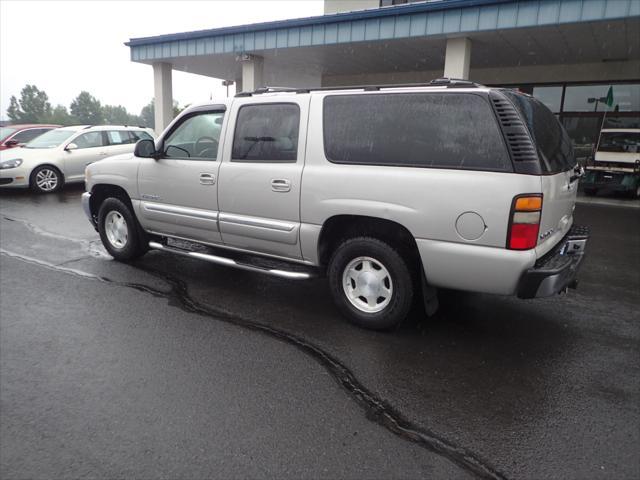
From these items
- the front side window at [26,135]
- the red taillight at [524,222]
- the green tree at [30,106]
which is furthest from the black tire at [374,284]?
the green tree at [30,106]

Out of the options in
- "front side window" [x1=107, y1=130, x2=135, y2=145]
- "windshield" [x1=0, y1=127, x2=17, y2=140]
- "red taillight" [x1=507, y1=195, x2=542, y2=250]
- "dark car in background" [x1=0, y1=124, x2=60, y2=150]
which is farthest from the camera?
"windshield" [x1=0, y1=127, x2=17, y2=140]

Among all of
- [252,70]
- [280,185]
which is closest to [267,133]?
[280,185]

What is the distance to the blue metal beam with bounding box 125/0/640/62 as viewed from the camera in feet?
30.8

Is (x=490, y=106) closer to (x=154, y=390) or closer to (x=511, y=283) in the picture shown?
(x=511, y=283)

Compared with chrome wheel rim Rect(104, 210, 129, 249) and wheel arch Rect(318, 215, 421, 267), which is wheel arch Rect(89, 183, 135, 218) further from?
wheel arch Rect(318, 215, 421, 267)

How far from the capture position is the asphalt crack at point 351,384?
2.54m

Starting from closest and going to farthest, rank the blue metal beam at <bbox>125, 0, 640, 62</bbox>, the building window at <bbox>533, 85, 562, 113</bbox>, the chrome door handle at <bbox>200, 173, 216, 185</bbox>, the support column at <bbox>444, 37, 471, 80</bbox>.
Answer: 1. the chrome door handle at <bbox>200, 173, 216, 185</bbox>
2. the blue metal beam at <bbox>125, 0, 640, 62</bbox>
3. the support column at <bbox>444, 37, 471, 80</bbox>
4. the building window at <bbox>533, 85, 562, 113</bbox>

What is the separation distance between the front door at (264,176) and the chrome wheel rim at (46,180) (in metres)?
8.79

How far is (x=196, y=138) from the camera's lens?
5.14 meters

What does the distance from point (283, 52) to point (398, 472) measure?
13616 mm

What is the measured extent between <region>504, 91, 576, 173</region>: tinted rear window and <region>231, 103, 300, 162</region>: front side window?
182cm

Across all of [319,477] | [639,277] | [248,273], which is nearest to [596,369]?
[319,477]

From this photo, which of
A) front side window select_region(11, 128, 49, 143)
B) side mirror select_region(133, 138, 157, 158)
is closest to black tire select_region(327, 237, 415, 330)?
side mirror select_region(133, 138, 157, 158)

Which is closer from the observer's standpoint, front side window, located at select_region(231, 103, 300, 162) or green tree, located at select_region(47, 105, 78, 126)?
front side window, located at select_region(231, 103, 300, 162)
